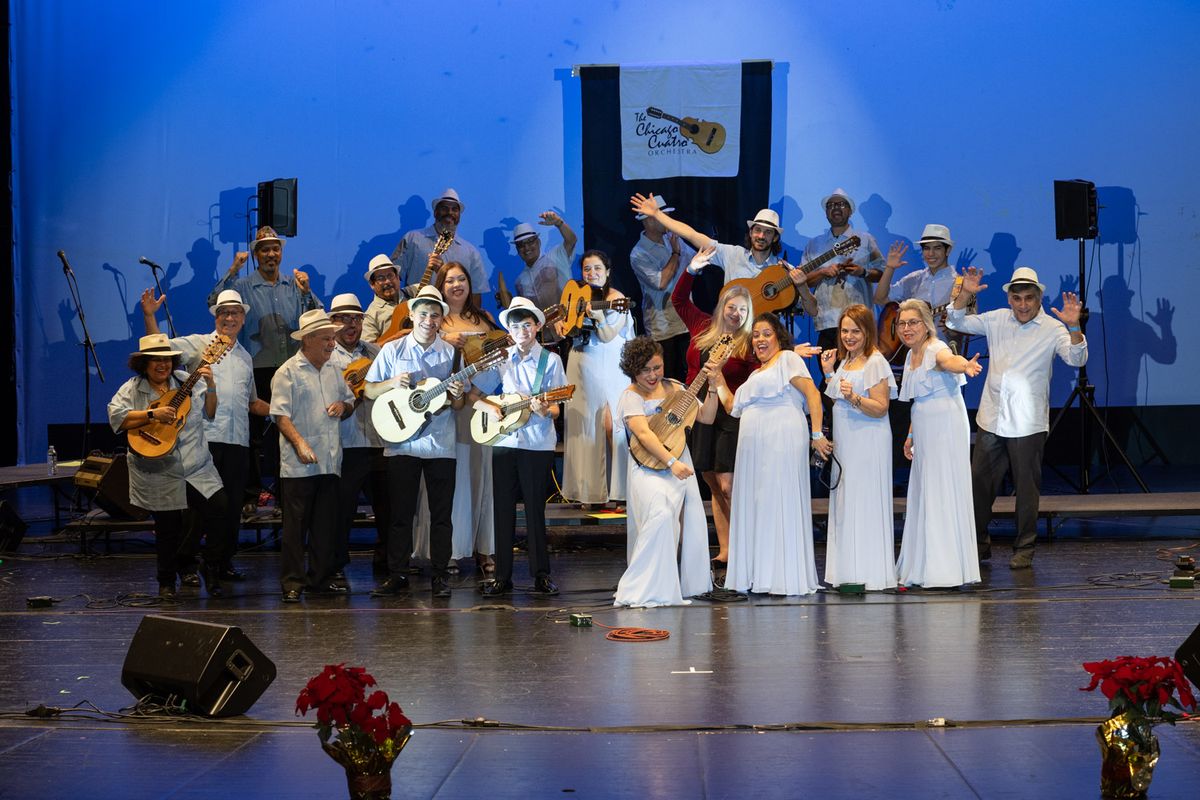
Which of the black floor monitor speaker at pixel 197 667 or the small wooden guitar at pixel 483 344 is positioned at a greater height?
the small wooden guitar at pixel 483 344

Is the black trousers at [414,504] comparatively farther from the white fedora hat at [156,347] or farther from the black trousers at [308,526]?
the white fedora hat at [156,347]

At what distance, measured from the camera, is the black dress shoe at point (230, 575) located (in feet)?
27.7

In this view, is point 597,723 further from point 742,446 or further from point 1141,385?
point 1141,385

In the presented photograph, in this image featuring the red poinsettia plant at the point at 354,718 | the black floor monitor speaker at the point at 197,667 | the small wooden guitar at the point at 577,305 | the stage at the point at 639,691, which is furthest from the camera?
the small wooden guitar at the point at 577,305

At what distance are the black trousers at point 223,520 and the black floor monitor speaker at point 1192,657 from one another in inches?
217

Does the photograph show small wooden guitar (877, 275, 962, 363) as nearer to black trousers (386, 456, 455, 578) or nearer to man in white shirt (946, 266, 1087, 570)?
man in white shirt (946, 266, 1087, 570)

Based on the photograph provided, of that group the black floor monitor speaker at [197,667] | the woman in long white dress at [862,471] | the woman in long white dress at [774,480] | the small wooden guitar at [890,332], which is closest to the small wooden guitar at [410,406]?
the woman in long white dress at [774,480]

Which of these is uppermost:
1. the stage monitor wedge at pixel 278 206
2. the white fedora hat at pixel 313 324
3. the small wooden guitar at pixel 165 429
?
the stage monitor wedge at pixel 278 206

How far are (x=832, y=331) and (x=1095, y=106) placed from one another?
3975mm

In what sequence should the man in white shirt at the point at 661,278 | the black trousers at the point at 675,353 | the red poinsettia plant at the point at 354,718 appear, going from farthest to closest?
the black trousers at the point at 675,353, the man in white shirt at the point at 661,278, the red poinsettia plant at the point at 354,718

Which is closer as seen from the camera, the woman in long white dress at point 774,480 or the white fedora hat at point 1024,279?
the woman in long white dress at point 774,480

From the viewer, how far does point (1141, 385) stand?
12.5 metres

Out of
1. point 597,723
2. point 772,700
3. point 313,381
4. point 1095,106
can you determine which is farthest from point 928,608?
point 1095,106

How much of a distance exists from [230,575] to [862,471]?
401 centimetres
